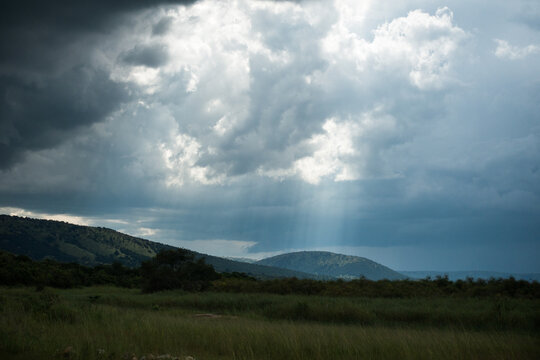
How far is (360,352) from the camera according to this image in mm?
11766

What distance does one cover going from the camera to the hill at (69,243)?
145000mm

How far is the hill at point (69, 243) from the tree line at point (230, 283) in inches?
3479

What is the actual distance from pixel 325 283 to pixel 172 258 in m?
18.6

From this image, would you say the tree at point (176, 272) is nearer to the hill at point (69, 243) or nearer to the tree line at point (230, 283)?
the tree line at point (230, 283)

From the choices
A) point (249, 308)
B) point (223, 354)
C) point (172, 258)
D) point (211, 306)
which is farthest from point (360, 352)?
point (172, 258)

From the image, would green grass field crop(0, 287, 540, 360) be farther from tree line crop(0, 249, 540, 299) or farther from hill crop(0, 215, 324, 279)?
hill crop(0, 215, 324, 279)

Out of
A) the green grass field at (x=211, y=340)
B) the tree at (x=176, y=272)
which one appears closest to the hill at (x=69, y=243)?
the tree at (x=176, y=272)

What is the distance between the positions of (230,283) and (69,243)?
447ft

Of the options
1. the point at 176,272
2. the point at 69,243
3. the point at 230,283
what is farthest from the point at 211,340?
the point at 69,243

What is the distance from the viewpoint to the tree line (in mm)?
31961

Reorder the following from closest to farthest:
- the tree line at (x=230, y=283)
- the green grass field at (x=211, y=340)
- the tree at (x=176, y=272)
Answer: the green grass field at (x=211, y=340) → the tree line at (x=230, y=283) → the tree at (x=176, y=272)

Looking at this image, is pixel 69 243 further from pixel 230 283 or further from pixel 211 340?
pixel 211 340

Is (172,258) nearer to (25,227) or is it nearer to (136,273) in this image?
(136,273)

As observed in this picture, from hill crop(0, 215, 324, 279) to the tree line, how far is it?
290 feet
